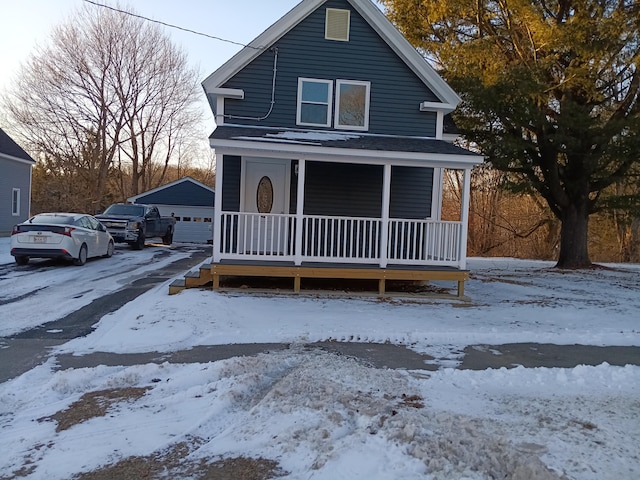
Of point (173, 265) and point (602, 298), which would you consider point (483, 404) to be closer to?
point (602, 298)

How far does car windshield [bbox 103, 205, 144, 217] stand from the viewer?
22.3m

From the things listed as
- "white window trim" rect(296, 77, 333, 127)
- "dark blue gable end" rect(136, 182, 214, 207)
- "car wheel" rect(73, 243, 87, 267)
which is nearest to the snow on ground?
"white window trim" rect(296, 77, 333, 127)

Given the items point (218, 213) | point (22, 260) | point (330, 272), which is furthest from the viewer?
point (22, 260)

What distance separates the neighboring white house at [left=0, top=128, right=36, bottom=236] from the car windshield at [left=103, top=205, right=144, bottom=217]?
762cm

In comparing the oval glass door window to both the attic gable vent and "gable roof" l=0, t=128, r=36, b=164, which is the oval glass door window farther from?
"gable roof" l=0, t=128, r=36, b=164

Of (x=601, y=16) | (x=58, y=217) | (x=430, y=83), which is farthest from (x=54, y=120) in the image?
(x=601, y=16)

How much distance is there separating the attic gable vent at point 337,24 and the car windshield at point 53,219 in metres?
9.06

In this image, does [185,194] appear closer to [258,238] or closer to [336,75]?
[336,75]

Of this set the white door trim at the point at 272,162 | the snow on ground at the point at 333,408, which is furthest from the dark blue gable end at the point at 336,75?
the snow on ground at the point at 333,408

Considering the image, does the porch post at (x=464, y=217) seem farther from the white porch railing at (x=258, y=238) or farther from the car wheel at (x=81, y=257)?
the car wheel at (x=81, y=257)

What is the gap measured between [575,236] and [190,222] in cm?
2106

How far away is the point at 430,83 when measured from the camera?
1360cm

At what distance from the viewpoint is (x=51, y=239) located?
46.9 ft

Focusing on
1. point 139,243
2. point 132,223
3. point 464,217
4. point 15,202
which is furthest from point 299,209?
point 15,202
